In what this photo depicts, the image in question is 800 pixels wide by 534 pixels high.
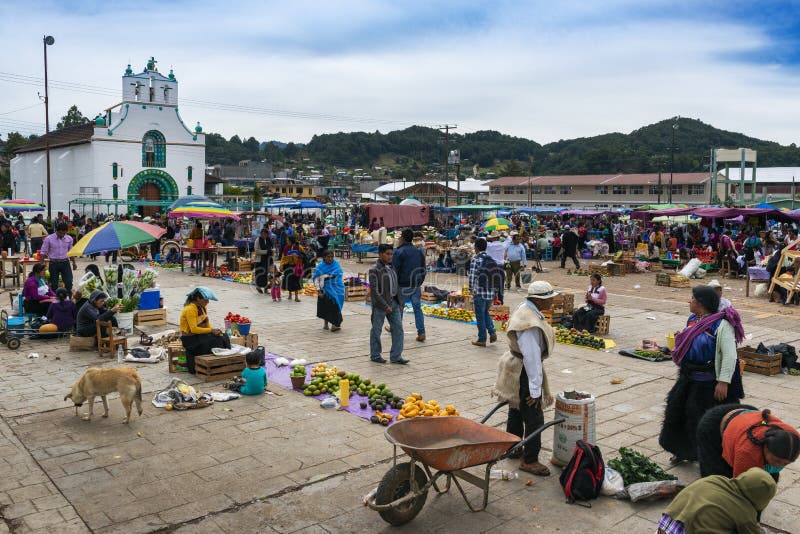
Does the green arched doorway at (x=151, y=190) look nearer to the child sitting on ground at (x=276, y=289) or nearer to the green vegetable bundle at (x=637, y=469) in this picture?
the child sitting on ground at (x=276, y=289)

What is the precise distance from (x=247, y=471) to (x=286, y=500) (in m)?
0.64

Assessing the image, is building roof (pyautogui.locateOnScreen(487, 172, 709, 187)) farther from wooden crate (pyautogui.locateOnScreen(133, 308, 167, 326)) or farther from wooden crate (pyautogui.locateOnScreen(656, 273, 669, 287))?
wooden crate (pyautogui.locateOnScreen(133, 308, 167, 326))

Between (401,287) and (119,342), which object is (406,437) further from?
(119,342)

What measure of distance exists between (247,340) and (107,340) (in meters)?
1.99

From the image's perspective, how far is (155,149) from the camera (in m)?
52.8

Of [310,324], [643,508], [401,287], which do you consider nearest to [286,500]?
[643,508]

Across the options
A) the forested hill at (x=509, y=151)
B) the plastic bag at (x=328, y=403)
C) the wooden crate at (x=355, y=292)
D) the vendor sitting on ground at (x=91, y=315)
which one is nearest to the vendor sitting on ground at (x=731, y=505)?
the plastic bag at (x=328, y=403)

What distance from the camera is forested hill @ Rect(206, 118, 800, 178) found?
279 ft

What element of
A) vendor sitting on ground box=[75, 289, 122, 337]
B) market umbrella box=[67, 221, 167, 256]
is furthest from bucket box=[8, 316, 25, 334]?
market umbrella box=[67, 221, 167, 256]

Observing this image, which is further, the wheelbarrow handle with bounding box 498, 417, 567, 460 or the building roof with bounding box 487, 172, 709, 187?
the building roof with bounding box 487, 172, 709, 187

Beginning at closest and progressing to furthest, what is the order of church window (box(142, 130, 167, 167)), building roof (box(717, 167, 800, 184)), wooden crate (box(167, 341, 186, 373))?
wooden crate (box(167, 341, 186, 373))
church window (box(142, 130, 167, 167))
building roof (box(717, 167, 800, 184))

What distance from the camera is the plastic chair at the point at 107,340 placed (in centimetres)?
921

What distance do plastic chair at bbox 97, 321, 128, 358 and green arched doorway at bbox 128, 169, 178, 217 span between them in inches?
1738

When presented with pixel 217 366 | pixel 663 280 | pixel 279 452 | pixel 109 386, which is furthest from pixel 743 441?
pixel 663 280
